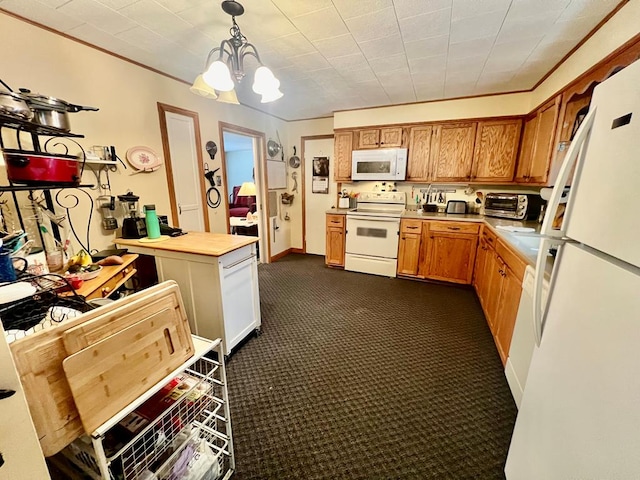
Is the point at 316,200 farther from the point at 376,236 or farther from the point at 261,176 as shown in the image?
the point at 376,236

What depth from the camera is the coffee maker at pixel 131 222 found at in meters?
2.17

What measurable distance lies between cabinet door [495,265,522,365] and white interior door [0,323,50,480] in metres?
2.29

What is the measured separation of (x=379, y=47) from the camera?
6.75 feet

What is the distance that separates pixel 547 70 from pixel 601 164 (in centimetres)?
265

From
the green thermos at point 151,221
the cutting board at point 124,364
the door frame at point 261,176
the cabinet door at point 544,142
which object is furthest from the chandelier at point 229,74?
the cabinet door at point 544,142

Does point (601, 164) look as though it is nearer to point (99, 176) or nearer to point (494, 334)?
point (494, 334)

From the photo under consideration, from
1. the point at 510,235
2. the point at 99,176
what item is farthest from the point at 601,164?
the point at 99,176

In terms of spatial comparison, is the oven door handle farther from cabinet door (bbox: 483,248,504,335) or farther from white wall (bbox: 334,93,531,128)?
white wall (bbox: 334,93,531,128)

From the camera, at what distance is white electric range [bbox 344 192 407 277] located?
3619 millimetres

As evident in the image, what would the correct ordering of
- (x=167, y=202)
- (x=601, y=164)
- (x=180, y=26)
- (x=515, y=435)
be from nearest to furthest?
(x=601, y=164) < (x=515, y=435) < (x=180, y=26) < (x=167, y=202)

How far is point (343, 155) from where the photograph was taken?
4.06m

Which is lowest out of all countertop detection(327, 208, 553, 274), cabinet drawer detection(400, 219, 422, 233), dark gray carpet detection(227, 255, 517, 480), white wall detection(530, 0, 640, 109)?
dark gray carpet detection(227, 255, 517, 480)

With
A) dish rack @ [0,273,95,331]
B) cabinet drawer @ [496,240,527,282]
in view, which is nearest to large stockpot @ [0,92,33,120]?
dish rack @ [0,273,95,331]

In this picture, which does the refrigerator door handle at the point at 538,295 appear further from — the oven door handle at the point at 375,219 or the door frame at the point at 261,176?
the door frame at the point at 261,176
